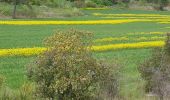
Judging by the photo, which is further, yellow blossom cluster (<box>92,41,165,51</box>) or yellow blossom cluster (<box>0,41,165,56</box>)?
yellow blossom cluster (<box>92,41,165,51</box>)

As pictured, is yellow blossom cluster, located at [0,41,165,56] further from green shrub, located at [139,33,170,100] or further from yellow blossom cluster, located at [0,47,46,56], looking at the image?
green shrub, located at [139,33,170,100]

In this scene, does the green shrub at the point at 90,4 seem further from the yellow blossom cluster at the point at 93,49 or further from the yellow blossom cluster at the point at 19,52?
the yellow blossom cluster at the point at 19,52

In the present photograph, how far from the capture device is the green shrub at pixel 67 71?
11.1 meters

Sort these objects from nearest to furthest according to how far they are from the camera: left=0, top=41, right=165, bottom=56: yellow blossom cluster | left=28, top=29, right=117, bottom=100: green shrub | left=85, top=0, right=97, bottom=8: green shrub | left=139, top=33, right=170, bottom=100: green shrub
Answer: left=28, top=29, right=117, bottom=100: green shrub
left=139, top=33, right=170, bottom=100: green shrub
left=0, top=41, right=165, bottom=56: yellow blossom cluster
left=85, top=0, right=97, bottom=8: green shrub

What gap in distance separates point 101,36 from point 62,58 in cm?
2468

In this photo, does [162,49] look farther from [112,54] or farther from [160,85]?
[112,54]

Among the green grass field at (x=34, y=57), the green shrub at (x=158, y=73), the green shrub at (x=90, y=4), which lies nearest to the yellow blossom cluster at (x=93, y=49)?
the green grass field at (x=34, y=57)

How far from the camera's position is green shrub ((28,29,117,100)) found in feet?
36.3

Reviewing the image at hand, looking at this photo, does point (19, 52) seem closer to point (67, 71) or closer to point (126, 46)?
point (126, 46)

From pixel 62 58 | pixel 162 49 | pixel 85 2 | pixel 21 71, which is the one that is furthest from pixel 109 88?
pixel 85 2

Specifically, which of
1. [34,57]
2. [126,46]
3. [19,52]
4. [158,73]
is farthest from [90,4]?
[158,73]

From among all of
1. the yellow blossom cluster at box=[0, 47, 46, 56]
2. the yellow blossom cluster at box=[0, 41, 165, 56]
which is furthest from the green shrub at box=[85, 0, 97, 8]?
the yellow blossom cluster at box=[0, 47, 46, 56]

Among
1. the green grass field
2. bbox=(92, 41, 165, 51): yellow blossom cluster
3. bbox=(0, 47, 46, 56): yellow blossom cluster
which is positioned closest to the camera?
the green grass field

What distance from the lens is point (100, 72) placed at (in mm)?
11742
